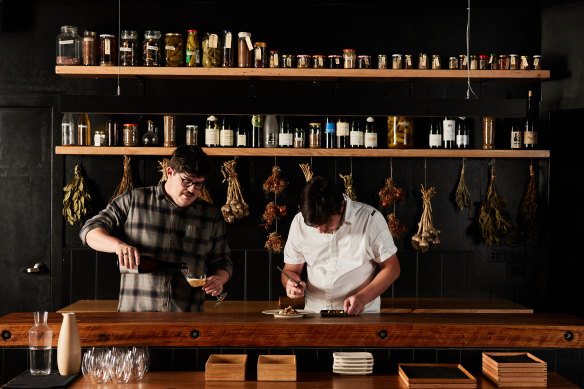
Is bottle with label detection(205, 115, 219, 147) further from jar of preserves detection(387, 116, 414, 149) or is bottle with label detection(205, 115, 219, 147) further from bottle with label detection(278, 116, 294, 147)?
jar of preserves detection(387, 116, 414, 149)

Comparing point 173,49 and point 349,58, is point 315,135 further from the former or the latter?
point 173,49

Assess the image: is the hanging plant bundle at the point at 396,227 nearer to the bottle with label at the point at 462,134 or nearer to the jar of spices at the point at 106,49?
the bottle with label at the point at 462,134

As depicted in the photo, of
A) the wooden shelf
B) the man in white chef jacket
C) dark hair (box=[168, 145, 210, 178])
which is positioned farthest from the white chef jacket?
the wooden shelf

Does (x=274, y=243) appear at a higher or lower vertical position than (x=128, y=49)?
lower

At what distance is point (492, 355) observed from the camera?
3121 millimetres

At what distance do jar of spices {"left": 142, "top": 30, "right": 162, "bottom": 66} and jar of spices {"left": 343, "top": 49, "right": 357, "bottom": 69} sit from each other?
4.78ft

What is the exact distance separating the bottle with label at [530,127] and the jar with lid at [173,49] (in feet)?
9.15

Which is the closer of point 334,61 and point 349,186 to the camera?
point 334,61

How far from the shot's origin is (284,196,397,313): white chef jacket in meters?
3.96

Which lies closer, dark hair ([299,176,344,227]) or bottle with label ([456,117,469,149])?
dark hair ([299,176,344,227])

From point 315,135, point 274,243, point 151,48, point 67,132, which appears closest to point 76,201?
point 67,132

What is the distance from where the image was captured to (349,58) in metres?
5.47

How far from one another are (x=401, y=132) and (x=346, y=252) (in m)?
1.84

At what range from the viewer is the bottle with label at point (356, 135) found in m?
5.48
